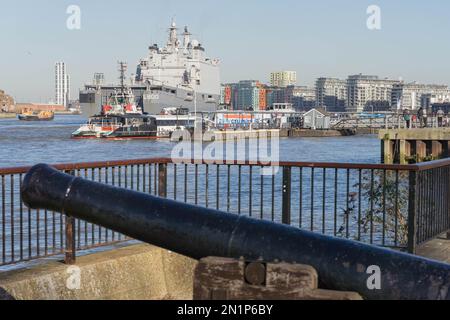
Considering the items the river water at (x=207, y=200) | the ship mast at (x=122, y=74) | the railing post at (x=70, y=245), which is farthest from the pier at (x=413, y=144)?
the ship mast at (x=122, y=74)

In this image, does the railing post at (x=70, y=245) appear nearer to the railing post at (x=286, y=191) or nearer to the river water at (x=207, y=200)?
the river water at (x=207, y=200)

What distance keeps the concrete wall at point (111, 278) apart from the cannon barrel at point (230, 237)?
62.6 inches

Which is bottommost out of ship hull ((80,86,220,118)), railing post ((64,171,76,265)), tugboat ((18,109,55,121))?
tugboat ((18,109,55,121))

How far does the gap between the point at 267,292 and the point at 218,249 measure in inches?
15.3

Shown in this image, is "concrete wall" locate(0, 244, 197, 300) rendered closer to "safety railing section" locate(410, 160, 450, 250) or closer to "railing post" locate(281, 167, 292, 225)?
"railing post" locate(281, 167, 292, 225)

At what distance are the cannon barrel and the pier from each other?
3473 centimetres

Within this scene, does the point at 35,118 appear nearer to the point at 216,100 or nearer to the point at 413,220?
the point at 216,100

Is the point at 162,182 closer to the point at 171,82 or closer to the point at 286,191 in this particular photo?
the point at 286,191

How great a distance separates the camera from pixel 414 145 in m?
40.0

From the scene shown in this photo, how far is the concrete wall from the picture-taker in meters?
5.49

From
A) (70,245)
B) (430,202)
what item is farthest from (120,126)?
(70,245)

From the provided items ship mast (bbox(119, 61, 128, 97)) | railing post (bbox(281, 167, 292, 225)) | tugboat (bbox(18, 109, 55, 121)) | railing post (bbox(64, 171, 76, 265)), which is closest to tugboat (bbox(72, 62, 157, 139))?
ship mast (bbox(119, 61, 128, 97))

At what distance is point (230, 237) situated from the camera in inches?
133

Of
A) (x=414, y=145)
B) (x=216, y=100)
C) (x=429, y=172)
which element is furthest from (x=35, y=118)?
(x=429, y=172)
